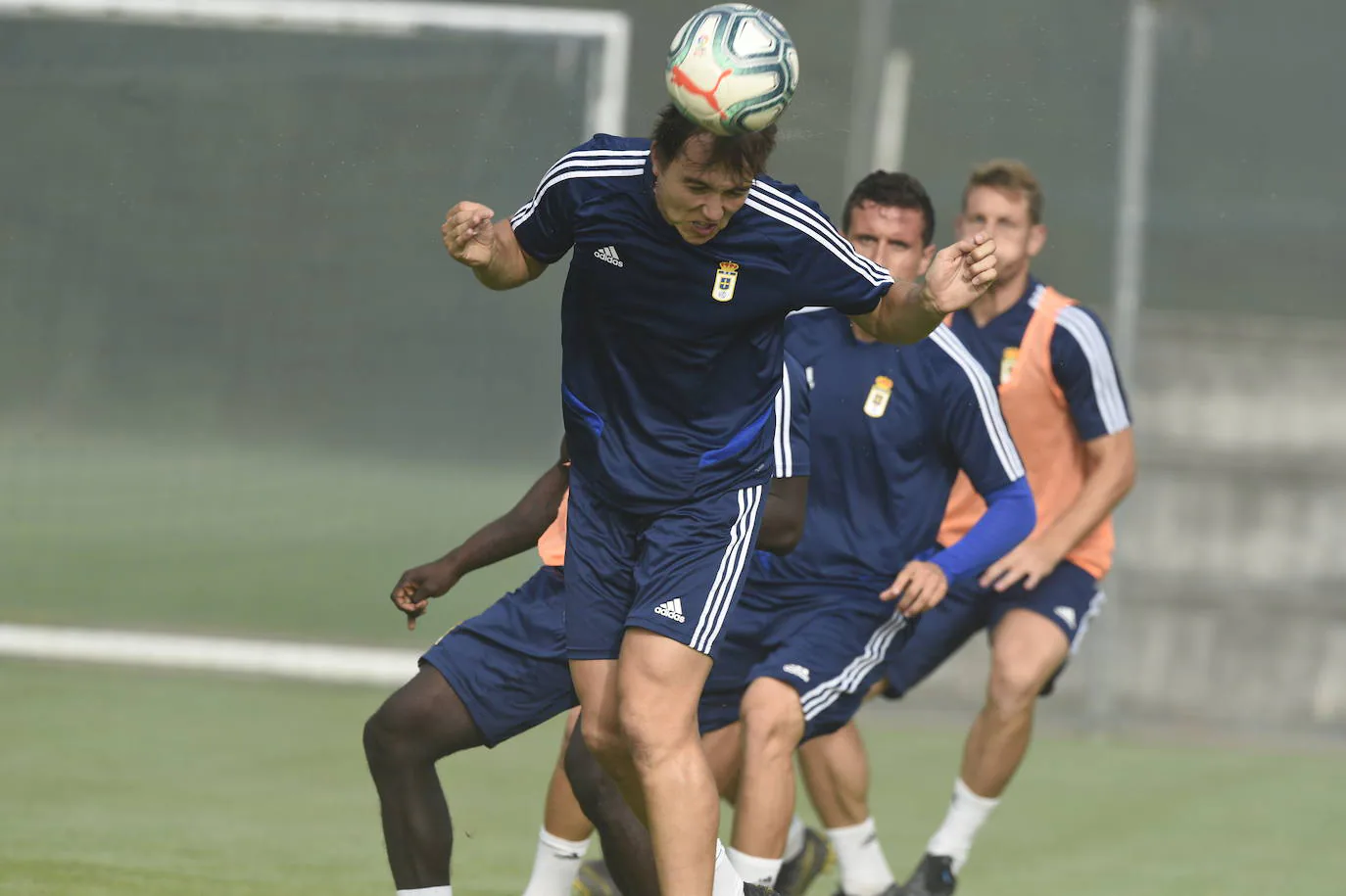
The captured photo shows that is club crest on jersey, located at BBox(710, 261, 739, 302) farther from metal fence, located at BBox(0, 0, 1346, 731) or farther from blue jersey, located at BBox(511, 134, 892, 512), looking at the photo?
metal fence, located at BBox(0, 0, 1346, 731)

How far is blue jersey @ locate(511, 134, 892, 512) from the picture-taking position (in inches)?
157

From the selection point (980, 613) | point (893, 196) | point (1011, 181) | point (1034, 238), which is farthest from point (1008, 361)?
point (893, 196)

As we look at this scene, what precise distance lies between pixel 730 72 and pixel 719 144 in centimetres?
14

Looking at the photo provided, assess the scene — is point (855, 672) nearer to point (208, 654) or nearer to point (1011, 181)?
point (1011, 181)

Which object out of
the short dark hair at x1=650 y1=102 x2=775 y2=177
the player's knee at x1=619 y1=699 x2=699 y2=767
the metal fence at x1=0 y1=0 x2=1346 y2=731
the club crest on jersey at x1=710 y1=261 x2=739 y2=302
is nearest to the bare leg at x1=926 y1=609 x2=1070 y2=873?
the player's knee at x1=619 y1=699 x2=699 y2=767

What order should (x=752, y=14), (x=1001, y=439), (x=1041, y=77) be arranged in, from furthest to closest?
(x=1041, y=77) < (x=1001, y=439) < (x=752, y=14)

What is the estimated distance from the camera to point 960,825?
18.3 feet

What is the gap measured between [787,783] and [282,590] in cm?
424

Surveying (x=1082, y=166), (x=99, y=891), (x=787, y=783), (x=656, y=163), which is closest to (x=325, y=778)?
(x=99, y=891)

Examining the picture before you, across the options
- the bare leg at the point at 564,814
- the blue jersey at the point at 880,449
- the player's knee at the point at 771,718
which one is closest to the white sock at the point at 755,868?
the player's knee at the point at 771,718

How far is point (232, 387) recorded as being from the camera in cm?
872

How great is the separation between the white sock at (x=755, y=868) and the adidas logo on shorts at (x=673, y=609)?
39.6 inches

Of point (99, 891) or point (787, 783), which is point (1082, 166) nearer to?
point (787, 783)

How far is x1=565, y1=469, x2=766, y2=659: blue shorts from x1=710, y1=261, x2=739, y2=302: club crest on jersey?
466 millimetres
